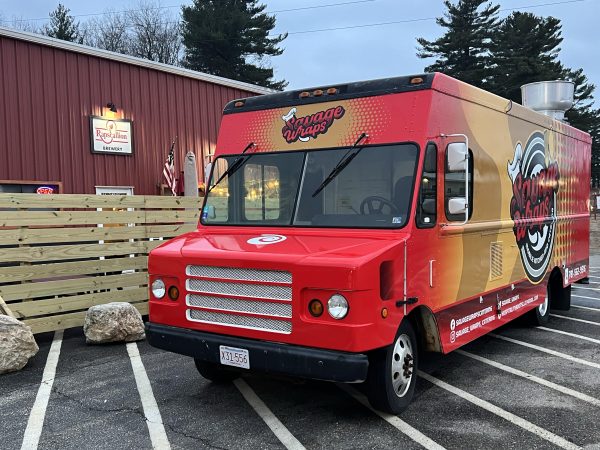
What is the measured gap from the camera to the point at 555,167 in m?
7.71

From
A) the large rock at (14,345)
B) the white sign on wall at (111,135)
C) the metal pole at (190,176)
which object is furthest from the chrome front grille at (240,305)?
the white sign on wall at (111,135)

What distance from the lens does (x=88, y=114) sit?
11.2 metres

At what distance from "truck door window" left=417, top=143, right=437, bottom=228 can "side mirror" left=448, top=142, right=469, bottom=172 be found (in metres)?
0.14

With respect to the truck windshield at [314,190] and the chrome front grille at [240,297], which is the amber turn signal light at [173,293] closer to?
the chrome front grille at [240,297]

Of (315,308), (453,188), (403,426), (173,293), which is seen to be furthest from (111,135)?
(403,426)

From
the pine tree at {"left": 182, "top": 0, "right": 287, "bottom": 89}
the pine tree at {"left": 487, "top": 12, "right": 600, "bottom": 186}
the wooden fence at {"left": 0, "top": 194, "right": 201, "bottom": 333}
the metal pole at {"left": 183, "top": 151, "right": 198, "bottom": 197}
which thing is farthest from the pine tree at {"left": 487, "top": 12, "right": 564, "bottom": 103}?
the wooden fence at {"left": 0, "top": 194, "right": 201, "bottom": 333}

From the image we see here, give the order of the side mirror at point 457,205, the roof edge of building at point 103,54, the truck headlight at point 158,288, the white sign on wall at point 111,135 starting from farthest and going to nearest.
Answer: the white sign on wall at point 111,135, the roof edge of building at point 103,54, the truck headlight at point 158,288, the side mirror at point 457,205

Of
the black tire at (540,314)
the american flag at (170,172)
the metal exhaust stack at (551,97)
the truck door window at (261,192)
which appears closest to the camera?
the truck door window at (261,192)

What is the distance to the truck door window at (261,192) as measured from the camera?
16.6ft

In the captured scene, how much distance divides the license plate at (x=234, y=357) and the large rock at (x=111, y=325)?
294cm

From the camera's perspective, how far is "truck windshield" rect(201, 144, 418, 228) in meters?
4.49

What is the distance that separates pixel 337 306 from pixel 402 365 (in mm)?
960

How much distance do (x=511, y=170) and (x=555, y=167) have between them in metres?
1.88

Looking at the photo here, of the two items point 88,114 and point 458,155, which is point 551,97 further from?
point 88,114
